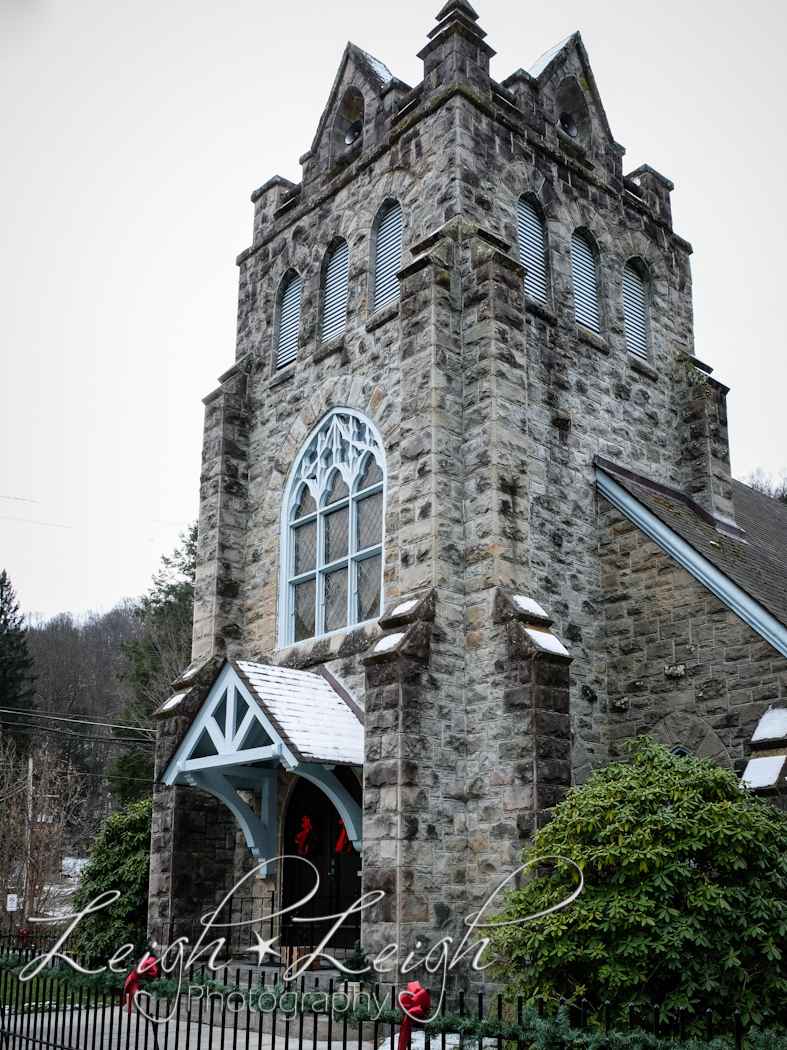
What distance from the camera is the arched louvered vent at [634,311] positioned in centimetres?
1633

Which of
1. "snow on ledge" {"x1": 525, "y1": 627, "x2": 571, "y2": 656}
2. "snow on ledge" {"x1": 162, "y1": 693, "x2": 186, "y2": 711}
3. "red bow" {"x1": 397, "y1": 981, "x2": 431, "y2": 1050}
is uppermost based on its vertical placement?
"snow on ledge" {"x1": 525, "y1": 627, "x2": 571, "y2": 656}

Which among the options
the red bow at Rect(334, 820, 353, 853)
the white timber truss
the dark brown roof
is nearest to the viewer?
the white timber truss

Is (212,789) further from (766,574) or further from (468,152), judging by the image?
(468,152)

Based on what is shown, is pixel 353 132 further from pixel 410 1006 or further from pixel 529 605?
pixel 410 1006

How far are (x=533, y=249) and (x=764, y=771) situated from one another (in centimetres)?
835

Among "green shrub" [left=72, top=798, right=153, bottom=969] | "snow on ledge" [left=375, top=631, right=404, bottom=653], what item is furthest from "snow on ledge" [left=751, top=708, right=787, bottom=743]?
"green shrub" [left=72, top=798, right=153, bottom=969]

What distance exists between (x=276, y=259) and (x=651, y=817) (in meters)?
12.4

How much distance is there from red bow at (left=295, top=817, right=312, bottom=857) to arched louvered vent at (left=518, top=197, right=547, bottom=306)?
26.5 ft

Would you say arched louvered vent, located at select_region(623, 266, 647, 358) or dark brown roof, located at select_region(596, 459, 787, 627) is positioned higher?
arched louvered vent, located at select_region(623, 266, 647, 358)

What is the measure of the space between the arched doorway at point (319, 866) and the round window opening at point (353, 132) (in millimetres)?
10671

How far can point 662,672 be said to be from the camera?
41.6 feet

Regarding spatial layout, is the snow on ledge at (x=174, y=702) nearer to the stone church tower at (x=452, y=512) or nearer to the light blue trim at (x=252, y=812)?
the stone church tower at (x=452, y=512)

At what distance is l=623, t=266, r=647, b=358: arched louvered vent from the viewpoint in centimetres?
1633

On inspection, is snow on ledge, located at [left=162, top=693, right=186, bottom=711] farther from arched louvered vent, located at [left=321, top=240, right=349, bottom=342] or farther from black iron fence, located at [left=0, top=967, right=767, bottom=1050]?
arched louvered vent, located at [left=321, top=240, right=349, bottom=342]
